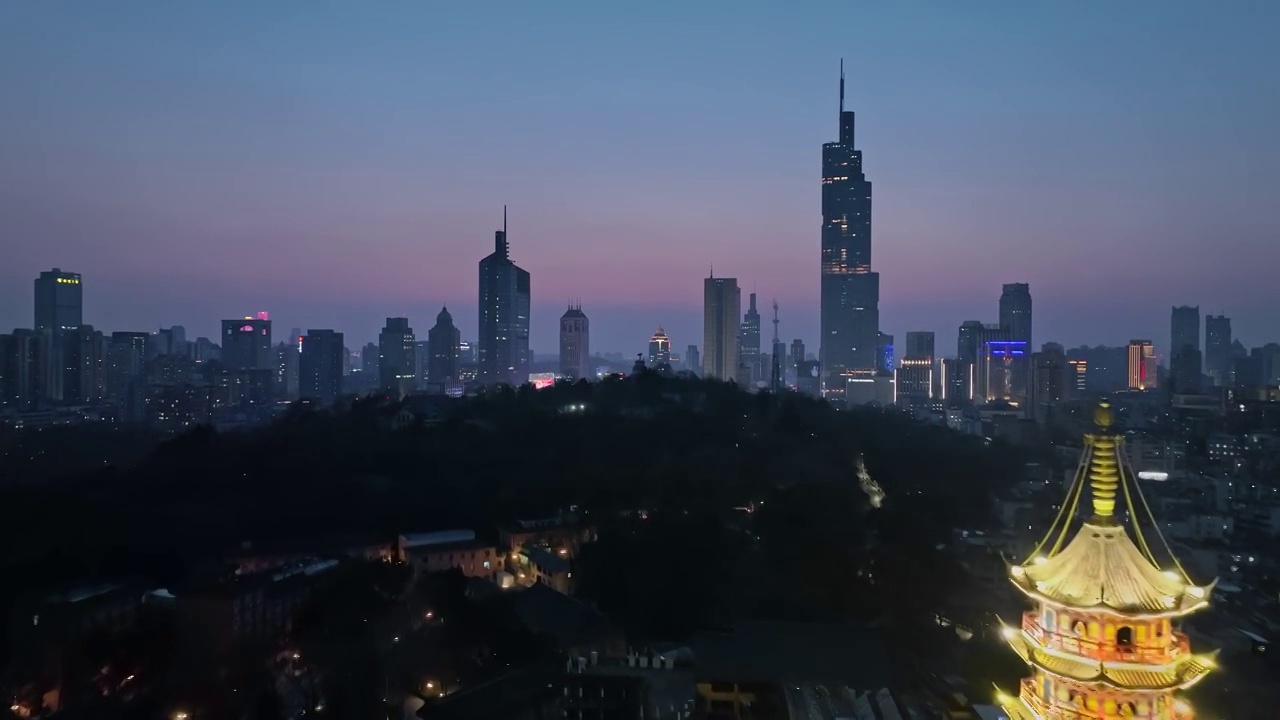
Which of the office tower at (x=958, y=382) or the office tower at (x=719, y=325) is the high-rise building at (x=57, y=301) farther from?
the office tower at (x=958, y=382)

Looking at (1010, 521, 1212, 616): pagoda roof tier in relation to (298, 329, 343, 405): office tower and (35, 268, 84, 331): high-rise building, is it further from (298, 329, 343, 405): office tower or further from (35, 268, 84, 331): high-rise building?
(298, 329, 343, 405): office tower

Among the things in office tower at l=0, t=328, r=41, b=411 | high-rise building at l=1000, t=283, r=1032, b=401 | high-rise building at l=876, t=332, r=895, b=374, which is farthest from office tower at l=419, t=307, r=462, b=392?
high-rise building at l=1000, t=283, r=1032, b=401

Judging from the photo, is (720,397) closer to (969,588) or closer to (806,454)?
(806,454)

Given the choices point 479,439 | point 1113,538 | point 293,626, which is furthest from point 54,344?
point 1113,538

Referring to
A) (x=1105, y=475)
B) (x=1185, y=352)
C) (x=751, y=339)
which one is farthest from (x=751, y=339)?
(x=1105, y=475)

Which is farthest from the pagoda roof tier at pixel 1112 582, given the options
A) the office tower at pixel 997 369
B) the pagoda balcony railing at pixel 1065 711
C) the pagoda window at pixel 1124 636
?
the office tower at pixel 997 369
